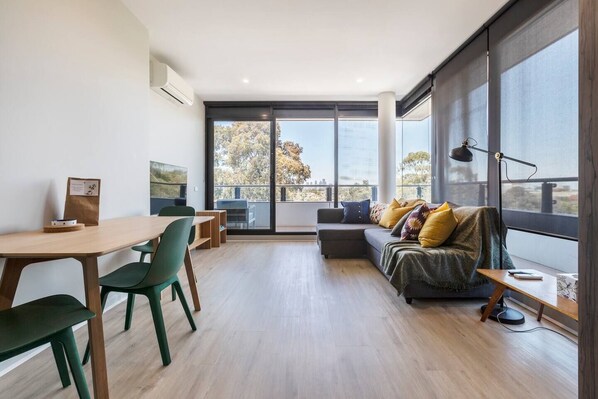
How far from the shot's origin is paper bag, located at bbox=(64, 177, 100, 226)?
191cm

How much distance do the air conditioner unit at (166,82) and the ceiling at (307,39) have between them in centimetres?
24

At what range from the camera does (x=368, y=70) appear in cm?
402

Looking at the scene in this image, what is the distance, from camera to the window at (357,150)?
548 cm

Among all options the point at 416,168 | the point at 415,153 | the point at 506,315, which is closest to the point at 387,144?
the point at 415,153

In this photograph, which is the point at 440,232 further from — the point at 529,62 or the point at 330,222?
the point at 330,222

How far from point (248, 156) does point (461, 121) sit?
3.65 meters

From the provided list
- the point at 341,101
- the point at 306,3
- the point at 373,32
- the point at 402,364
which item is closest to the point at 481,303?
the point at 402,364

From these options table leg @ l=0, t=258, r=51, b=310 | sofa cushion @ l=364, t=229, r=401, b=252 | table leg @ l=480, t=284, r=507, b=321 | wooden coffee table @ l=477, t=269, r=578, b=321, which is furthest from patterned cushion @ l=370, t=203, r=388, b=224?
table leg @ l=0, t=258, r=51, b=310

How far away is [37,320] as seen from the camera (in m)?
1.11

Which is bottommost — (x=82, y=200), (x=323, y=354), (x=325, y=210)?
(x=323, y=354)

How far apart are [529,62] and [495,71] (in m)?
0.46

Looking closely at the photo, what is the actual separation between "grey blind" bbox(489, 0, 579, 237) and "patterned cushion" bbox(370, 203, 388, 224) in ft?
5.99

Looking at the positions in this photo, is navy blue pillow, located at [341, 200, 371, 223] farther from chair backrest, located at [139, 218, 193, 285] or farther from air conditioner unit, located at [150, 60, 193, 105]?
chair backrest, located at [139, 218, 193, 285]

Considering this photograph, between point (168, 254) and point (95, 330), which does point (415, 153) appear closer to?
point (168, 254)
